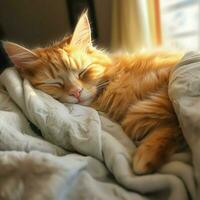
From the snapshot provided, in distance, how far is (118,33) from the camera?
6.44ft

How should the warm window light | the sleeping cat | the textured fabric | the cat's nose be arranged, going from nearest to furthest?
the textured fabric
the sleeping cat
the cat's nose
the warm window light

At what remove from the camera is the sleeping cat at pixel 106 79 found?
98cm

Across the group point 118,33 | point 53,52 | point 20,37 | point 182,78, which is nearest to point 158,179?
point 182,78

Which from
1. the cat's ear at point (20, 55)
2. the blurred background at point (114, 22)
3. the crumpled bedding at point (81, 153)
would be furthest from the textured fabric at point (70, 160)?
the blurred background at point (114, 22)

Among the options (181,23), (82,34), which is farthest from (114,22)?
(82,34)

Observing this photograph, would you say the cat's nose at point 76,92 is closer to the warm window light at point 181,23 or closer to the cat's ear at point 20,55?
the cat's ear at point 20,55

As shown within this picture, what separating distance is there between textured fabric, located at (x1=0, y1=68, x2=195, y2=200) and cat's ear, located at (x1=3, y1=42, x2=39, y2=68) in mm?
172

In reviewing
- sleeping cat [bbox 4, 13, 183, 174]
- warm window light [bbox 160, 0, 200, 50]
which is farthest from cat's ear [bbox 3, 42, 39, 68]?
warm window light [bbox 160, 0, 200, 50]

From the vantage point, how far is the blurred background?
1.77m

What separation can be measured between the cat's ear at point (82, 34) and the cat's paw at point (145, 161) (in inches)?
22.0

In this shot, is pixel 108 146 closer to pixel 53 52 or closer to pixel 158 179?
pixel 158 179

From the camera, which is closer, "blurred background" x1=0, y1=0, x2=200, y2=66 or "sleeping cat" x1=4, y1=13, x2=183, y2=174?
"sleeping cat" x1=4, y1=13, x2=183, y2=174

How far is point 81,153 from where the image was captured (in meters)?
0.89

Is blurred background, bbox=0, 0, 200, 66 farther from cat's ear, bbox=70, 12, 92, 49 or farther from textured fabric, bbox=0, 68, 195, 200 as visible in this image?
textured fabric, bbox=0, 68, 195, 200
